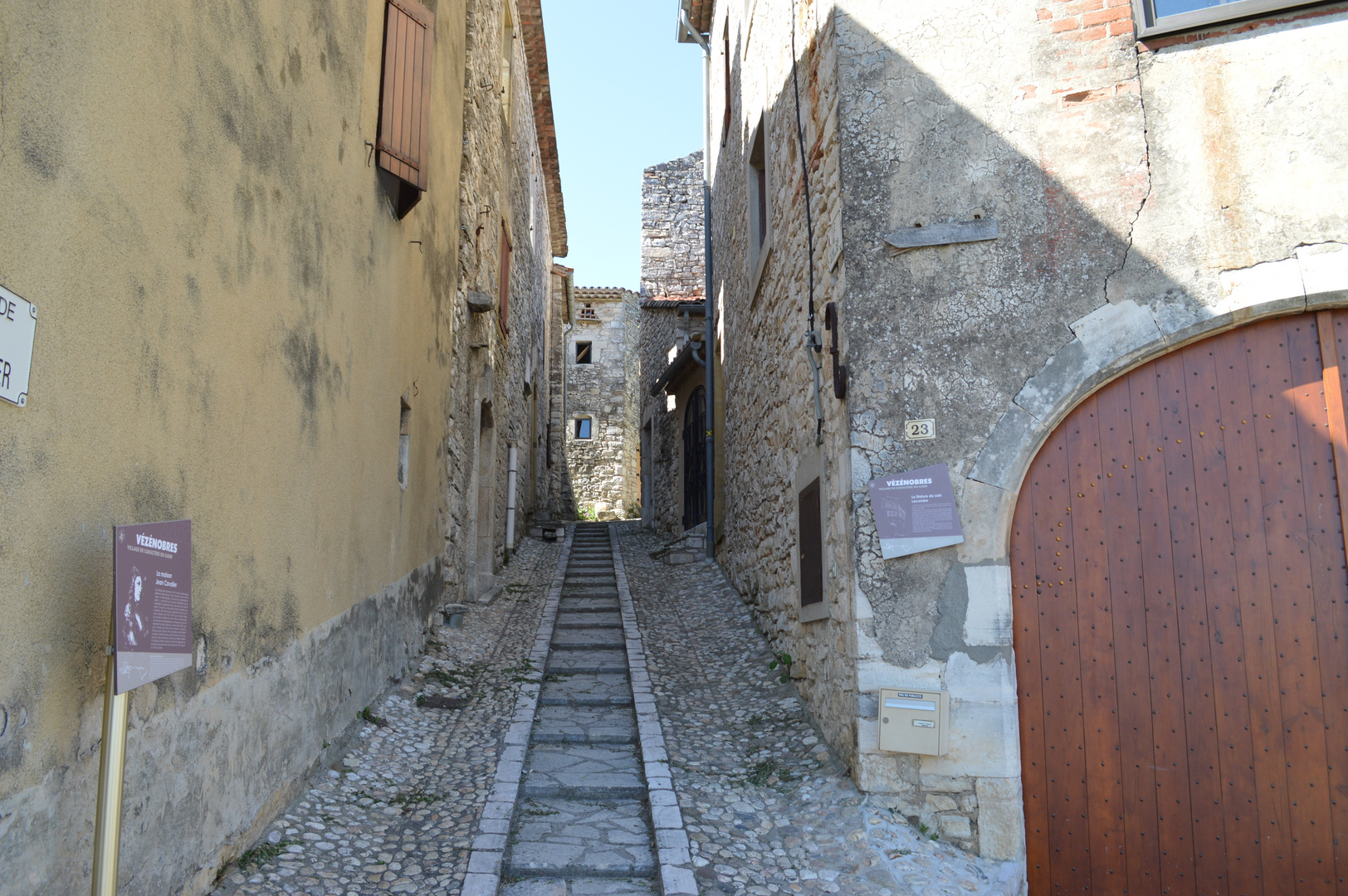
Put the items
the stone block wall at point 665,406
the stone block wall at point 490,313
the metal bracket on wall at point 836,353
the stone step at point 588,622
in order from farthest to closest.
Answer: the stone block wall at point 665,406 < the stone block wall at point 490,313 < the stone step at point 588,622 < the metal bracket on wall at point 836,353

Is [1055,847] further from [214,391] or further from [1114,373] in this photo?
[214,391]

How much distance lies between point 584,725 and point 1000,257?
3.61 metres

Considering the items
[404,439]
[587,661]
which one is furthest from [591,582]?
[404,439]

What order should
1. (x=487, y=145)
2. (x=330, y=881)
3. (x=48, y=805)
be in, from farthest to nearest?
1. (x=487, y=145)
2. (x=330, y=881)
3. (x=48, y=805)

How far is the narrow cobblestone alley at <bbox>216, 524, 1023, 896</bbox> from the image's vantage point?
356 centimetres

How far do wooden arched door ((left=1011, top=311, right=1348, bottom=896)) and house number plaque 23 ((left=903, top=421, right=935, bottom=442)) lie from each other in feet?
1.72

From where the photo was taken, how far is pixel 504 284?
10.6m

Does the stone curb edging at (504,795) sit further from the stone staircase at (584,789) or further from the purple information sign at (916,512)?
the purple information sign at (916,512)

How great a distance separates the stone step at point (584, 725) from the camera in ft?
16.8

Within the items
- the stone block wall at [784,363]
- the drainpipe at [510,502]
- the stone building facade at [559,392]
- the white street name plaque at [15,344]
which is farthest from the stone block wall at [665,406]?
the white street name plaque at [15,344]

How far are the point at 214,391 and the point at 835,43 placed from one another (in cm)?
347

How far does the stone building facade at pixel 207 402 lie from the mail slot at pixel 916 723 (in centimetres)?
269

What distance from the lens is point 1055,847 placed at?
389cm

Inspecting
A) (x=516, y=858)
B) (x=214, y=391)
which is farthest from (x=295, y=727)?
(x=214, y=391)
